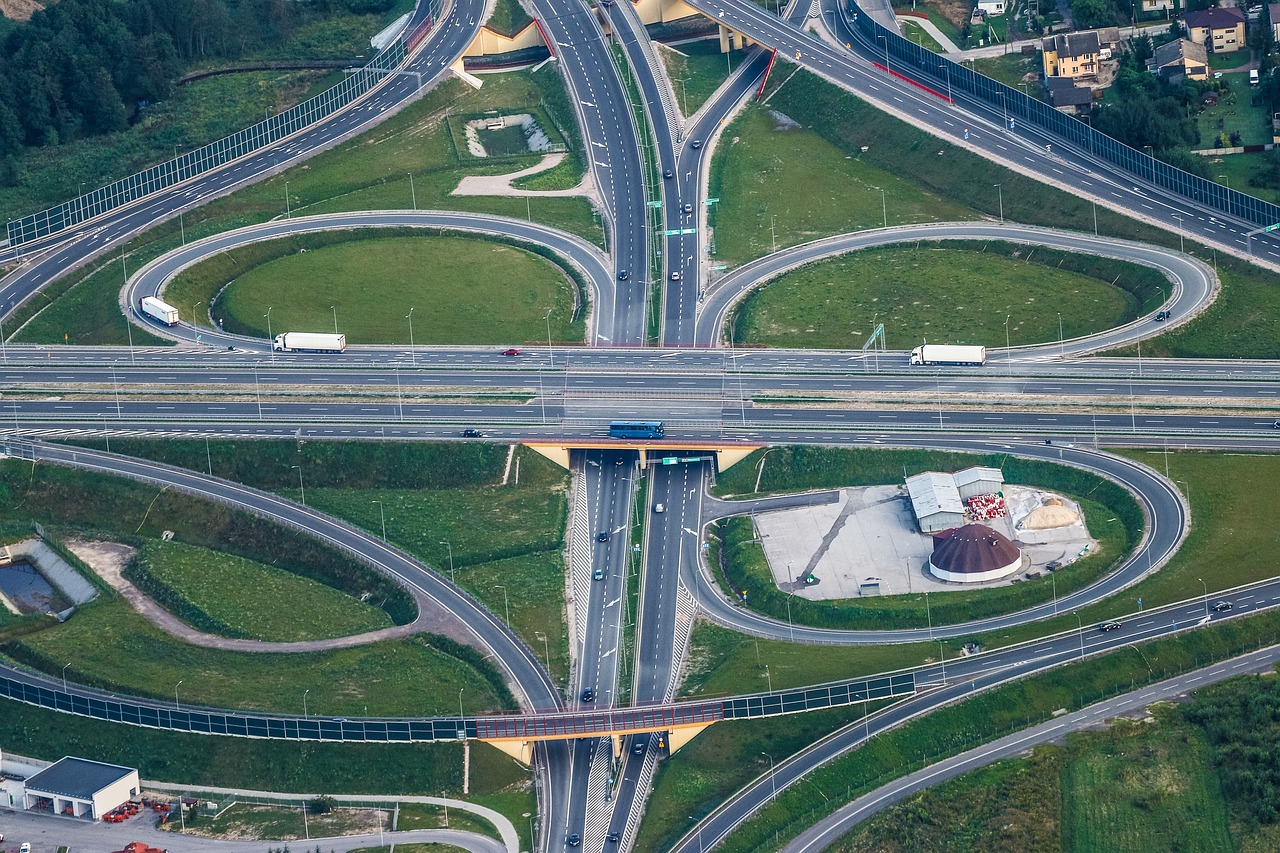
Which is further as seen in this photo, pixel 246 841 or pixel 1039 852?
pixel 246 841

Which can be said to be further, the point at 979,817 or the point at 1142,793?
the point at 979,817

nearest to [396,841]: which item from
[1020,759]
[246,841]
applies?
[246,841]

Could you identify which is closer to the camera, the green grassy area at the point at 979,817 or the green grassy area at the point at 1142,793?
the green grassy area at the point at 1142,793

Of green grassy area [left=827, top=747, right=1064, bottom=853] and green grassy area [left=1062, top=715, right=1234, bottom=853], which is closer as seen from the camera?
green grassy area [left=1062, top=715, right=1234, bottom=853]

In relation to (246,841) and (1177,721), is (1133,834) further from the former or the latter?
(246,841)

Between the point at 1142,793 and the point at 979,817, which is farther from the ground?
the point at 1142,793
